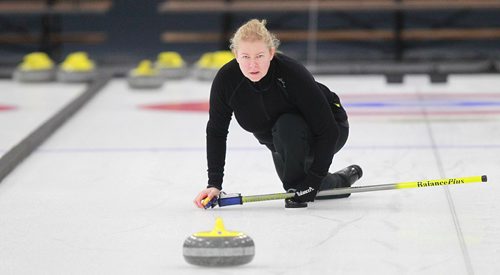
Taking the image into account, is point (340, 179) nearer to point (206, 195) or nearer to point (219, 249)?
point (206, 195)

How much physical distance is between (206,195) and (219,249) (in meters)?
0.85

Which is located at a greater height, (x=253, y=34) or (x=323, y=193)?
(x=253, y=34)

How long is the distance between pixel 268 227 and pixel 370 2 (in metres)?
6.60

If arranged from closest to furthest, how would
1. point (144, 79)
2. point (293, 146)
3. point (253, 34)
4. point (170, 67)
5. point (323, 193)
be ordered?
point (253, 34) → point (293, 146) → point (323, 193) → point (144, 79) → point (170, 67)

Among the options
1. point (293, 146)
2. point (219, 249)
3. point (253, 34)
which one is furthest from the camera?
point (293, 146)

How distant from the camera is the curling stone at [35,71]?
8.92 meters

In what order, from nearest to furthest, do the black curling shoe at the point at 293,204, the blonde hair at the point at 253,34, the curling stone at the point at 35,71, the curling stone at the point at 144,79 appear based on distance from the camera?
the blonde hair at the point at 253,34 < the black curling shoe at the point at 293,204 < the curling stone at the point at 144,79 < the curling stone at the point at 35,71

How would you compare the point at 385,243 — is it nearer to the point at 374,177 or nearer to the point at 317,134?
the point at 317,134

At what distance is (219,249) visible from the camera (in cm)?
258

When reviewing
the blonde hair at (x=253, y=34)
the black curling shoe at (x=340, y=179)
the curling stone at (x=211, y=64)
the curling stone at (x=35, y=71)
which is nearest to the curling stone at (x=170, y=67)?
the curling stone at (x=211, y=64)

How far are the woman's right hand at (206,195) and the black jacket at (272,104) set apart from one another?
22 mm

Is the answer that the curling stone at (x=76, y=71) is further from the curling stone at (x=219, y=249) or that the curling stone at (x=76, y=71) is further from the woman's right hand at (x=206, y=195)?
the curling stone at (x=219, y=249)

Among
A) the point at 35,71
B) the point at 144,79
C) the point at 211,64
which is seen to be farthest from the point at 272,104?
the point at 35,71

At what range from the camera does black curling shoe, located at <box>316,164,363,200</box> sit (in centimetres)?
357
